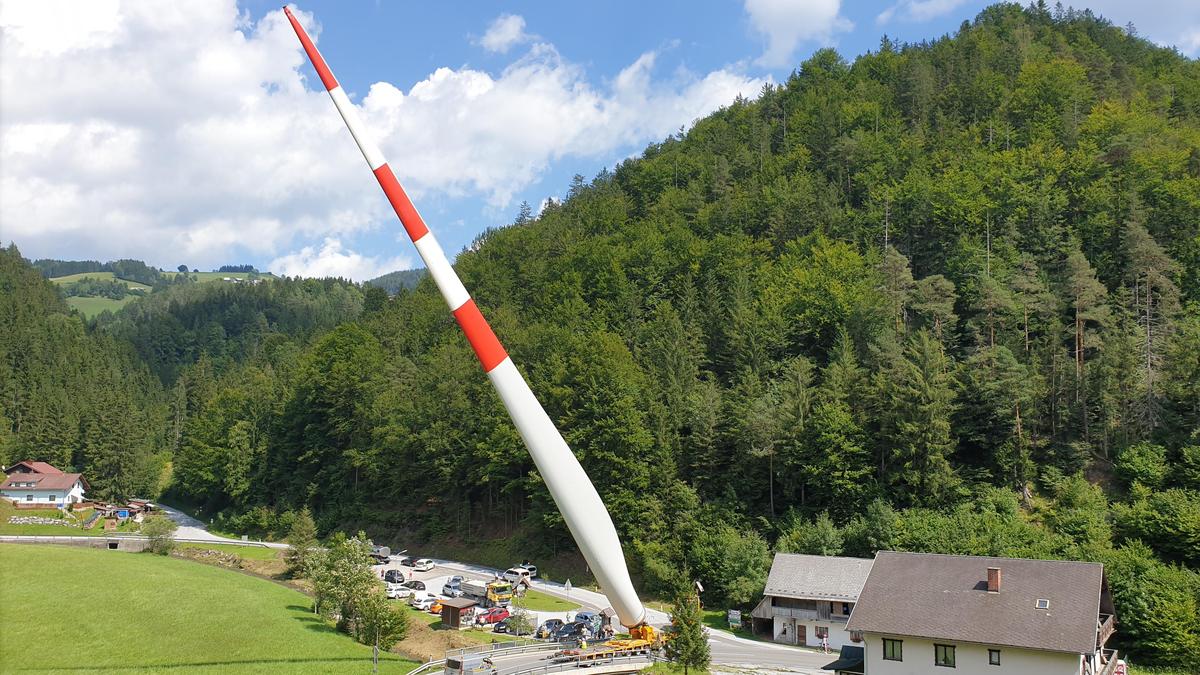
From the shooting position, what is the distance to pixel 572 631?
1737 inches

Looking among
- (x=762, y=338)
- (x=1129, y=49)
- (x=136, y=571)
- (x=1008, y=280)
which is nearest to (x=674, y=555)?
(x=762, y=338)

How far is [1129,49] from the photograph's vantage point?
12862cm

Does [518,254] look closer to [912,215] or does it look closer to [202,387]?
[912,215]

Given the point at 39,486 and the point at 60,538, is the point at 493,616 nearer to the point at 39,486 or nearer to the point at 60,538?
the point at 60,538

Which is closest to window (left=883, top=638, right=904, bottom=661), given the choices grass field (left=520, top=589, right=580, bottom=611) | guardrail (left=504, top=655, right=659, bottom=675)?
guardrail (left=504, top=655, right=659, bottom=675)

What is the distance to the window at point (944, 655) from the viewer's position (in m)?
34.6

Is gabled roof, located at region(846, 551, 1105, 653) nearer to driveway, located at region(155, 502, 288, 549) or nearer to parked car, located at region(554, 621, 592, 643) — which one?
parked car, located at region(554, 621, 592, 643)

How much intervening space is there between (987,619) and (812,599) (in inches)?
542

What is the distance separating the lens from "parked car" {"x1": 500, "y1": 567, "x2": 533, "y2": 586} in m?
58.9

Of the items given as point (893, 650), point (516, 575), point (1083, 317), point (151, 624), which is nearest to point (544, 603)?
point (516, 575)

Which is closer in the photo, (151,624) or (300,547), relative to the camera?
(151,624)

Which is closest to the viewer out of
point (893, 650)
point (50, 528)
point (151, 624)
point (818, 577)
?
point (893, 650)

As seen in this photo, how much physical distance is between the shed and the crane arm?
33166 mm

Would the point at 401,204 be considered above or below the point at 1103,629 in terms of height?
above
